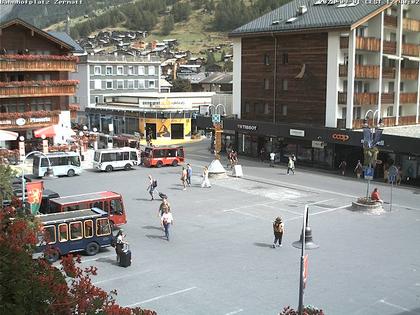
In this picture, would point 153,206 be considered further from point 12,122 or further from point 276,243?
point 12,122

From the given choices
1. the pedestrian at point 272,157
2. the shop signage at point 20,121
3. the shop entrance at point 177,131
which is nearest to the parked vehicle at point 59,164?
the shop signage at point 20,121

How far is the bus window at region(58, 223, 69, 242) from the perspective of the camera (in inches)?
927

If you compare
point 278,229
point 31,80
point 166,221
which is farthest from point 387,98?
point 166,221

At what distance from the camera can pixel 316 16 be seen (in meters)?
51.5

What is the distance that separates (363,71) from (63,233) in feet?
109

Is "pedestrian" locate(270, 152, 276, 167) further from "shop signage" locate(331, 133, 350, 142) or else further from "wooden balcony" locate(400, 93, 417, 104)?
"wooden balcony" locate(400, 93, 417, 104)

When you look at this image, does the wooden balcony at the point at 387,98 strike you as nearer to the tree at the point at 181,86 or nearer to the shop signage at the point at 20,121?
the shop signage at the point at 20,121

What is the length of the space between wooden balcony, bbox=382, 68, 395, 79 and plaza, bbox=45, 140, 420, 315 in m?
14.5

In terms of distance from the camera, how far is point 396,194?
3834cm

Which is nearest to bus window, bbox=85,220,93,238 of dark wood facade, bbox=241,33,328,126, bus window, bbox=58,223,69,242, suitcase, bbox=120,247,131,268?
bus window, bbox=58,223,69,242

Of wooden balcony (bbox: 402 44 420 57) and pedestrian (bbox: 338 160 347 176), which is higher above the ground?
wooden balcony (bbox: 402 44 420 57)

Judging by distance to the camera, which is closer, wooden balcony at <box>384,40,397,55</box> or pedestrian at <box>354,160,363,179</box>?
pedestrian at <box>354,160,363,179</box>

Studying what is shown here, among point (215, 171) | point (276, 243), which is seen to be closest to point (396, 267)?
point (276, 243)

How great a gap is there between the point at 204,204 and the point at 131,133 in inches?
1674
